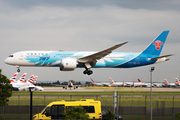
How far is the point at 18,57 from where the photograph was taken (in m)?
47.1

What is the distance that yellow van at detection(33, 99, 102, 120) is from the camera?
62.8 ft

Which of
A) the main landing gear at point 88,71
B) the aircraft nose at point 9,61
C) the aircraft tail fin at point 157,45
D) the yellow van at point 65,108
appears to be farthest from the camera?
the aircraft tail fin at point 157,45

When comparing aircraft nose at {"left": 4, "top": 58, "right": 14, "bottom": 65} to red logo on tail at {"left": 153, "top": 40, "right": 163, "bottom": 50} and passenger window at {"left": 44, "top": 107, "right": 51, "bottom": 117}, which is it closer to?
passenger window at {"left": 44, "top": 107, "right": 51, "bottom": 117}

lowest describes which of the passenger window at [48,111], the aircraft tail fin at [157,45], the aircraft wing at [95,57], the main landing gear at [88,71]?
the passenger window at [48,111]

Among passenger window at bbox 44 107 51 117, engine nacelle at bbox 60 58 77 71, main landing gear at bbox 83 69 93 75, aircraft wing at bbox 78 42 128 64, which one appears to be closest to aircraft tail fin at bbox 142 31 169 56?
aircraft wing at bbox 78 42 128 64

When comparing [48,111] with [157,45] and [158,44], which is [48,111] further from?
[158,44]

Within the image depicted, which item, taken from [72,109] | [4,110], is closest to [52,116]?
[72,109]

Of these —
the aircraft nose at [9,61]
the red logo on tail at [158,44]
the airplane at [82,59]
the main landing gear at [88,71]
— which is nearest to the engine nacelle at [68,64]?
the airplane at [82,59]

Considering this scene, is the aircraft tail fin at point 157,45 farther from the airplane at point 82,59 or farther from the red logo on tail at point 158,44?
the airplane at point 82,59

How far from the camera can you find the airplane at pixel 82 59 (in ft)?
154

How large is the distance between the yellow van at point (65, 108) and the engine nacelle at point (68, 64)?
1056 inches

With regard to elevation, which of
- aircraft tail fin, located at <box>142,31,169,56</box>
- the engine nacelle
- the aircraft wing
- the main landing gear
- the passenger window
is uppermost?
aircraft tail fin, located at <box>142,31,169,56</box>

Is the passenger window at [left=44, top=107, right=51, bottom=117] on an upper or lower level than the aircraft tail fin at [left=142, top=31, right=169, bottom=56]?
lower

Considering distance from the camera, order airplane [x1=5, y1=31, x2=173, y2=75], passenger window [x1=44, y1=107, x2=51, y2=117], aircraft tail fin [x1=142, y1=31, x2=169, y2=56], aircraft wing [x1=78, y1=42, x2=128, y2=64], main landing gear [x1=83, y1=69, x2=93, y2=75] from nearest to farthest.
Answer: passenger window [x1=44, y1=107, x2=51, y2=117]
aircraft wing [x1=78, y1=42, x2=128, y2=64]
airplane [x1=5, y1=31, x2=173, y2=75]
main landing gear [x1=83, y1=69, x2=93, y2=75]
aircraft tail fin [x1=142, y1=31, x2=169, y2=56]
